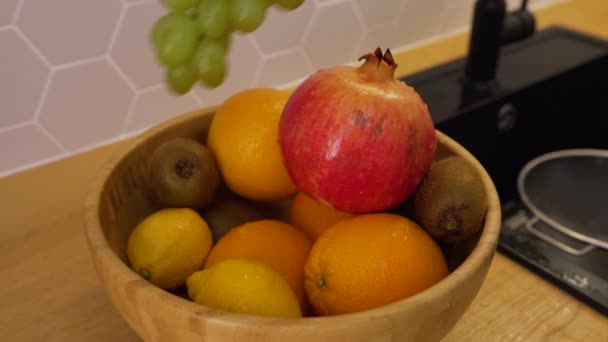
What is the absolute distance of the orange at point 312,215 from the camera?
1.55ft

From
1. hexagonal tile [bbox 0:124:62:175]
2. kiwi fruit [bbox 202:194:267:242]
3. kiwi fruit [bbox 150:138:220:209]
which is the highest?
kiwi fruit [bbox 150:138:220:209]

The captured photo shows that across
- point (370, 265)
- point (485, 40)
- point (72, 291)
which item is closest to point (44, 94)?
point (72, 291)

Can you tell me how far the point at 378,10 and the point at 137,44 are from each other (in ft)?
1.31

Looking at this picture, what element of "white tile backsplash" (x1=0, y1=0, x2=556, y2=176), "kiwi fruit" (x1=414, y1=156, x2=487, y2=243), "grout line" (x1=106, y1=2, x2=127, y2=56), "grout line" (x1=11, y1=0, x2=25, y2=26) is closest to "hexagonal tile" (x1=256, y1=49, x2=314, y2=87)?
"white tile backsplash" (x1=0, y1=0, x2=556, y2=176)

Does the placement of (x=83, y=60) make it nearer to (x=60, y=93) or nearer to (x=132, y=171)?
(x=60, y=93)

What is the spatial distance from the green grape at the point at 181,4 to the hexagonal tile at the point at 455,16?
698mm

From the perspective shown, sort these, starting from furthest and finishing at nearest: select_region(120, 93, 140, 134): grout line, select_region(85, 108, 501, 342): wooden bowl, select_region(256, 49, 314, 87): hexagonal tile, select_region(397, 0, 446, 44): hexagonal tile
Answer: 1. select_region(397, 0, 446, 44): hexagonal tile
2. select_region(256, 49, 314, 87): hexagonal tile
3. select_region(120, 93, 140, 134): grout line
4. select_region(85, 108, 501, 342): wooden bowl

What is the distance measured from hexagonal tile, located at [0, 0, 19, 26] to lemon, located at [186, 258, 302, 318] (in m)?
0.40

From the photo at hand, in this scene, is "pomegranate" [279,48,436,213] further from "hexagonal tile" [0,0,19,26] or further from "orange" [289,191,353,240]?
"hexagonal tile" [0,0,19,26]

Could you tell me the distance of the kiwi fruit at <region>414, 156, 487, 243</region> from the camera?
1.36 ft

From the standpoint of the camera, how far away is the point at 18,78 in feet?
2.10

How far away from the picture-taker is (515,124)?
0.83 meters

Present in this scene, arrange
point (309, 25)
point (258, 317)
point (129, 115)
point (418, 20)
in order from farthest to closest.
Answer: point (418, 20) → point (309, 25) → point (129, 115) → point (258, 317)

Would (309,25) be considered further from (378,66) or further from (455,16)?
(378,66)
